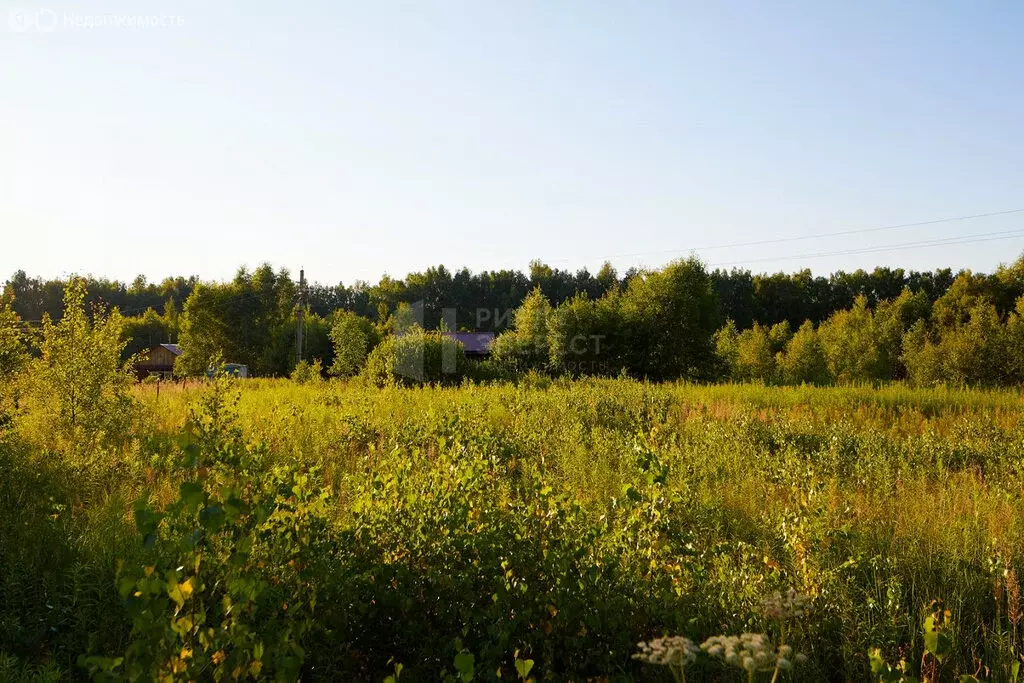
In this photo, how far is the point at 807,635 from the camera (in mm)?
3689

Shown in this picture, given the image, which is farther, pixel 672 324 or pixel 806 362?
pixel 806 362

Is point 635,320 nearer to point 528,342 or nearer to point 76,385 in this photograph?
point 528,342

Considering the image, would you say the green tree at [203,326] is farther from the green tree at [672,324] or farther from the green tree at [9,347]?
the green tree at [9,347]

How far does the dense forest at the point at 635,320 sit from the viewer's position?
91.2 feet

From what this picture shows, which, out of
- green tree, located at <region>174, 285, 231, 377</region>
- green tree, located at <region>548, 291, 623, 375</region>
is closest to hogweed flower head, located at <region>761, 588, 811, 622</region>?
green tree, located at <region>548, 291, 623, 375</region>

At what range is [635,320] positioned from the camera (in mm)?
28188

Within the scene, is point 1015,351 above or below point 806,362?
above

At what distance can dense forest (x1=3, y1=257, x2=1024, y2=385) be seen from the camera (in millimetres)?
27797

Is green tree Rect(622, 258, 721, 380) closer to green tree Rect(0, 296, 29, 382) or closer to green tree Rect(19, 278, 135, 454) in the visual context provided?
green tree Rect(19, 278, 135, 454)

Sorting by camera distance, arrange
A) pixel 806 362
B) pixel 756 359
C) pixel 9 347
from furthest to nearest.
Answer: pixel 756 359 → pixel 806 362 → pixel 9 347

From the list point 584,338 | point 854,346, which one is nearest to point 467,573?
point 584,338

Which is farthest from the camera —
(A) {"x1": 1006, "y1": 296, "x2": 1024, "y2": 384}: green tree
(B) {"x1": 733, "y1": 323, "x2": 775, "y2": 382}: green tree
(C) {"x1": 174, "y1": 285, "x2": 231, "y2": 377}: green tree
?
(C) {"x1": 174, "y1": 285, "x2": 231, "y2": 377}: green tree

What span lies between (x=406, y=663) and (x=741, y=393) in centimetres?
1254

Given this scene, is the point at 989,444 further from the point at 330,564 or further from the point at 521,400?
the point at 330,564
